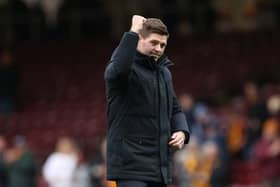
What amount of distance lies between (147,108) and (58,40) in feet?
70.4

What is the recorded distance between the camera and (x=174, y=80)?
25.0 m

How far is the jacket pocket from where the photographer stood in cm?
845

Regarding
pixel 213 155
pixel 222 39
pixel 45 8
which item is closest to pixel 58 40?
pixel 45 8

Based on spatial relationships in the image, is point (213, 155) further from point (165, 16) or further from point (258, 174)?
point (165, 16)

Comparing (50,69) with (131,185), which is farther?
(50,69)

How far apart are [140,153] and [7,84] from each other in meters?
16.8

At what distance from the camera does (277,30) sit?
2670 centimetres

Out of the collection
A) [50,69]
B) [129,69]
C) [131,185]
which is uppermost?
[129,69]

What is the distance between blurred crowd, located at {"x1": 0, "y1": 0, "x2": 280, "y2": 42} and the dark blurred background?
0.03m

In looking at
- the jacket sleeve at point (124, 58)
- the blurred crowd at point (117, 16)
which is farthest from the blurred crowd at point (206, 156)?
the jacket sleeve at point (124, 58)

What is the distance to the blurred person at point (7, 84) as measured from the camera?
25047 millimetres

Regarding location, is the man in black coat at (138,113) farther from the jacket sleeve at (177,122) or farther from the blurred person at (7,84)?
the blurred person at (7,84)

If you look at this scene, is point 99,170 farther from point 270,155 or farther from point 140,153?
point 140,153

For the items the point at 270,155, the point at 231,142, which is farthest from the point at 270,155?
the point at 231,142
